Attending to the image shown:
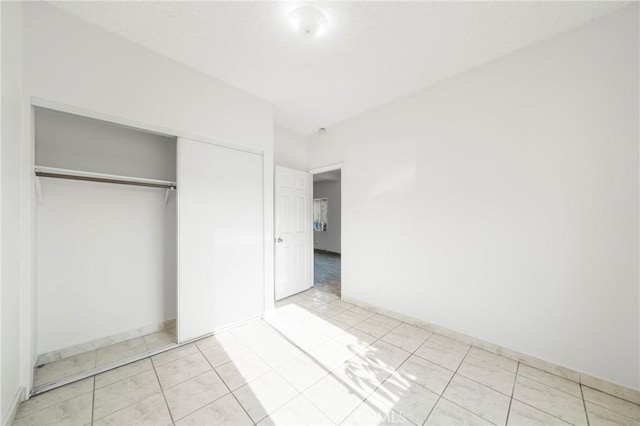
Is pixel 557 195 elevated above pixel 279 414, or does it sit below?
above

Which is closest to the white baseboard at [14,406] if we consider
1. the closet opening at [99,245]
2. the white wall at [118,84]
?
the closet opening at [99,245]

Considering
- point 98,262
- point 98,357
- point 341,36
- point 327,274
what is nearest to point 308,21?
point 341,36

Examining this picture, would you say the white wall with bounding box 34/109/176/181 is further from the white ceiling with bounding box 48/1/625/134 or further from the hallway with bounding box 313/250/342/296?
the hallway with bounding box 313/250/342/296

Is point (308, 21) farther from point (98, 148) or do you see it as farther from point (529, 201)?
point (529, 201)

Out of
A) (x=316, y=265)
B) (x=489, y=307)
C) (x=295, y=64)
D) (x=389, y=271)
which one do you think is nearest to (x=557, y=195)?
(x=489, y=307)

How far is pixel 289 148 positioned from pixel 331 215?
4.31m

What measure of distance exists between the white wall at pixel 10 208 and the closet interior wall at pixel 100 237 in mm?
374

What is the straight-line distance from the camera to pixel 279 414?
4.98 ft

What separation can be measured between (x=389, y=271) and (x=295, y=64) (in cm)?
262

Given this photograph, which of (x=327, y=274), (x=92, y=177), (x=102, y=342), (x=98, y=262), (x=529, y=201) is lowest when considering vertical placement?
(x=327, y=274)

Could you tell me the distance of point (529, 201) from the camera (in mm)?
2047

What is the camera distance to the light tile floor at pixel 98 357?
187 centimetres

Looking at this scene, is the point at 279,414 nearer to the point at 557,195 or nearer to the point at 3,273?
the point at 3,273

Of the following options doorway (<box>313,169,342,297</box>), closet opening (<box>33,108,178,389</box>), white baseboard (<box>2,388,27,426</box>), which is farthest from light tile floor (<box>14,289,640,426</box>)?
doorway (<box>313,169,342,297</box>)
